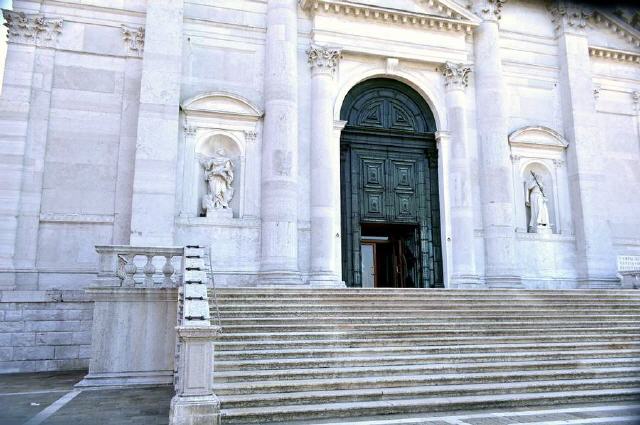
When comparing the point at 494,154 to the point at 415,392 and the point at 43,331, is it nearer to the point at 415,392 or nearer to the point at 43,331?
the point at 415,392

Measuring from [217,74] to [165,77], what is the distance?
6.19 ft

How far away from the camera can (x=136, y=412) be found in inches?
342

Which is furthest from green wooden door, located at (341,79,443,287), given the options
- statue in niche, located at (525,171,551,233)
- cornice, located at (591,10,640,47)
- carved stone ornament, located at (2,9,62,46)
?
carved stone ornament, located at (2,9,62,46)

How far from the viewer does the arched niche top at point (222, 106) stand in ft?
57.3

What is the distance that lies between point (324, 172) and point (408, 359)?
883 centimetres

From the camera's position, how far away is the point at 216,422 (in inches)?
301

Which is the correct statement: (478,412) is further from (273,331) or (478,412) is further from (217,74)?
(217,74)

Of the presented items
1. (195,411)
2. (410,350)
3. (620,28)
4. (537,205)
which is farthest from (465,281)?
(620,28)

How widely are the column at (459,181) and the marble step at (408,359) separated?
716 cm

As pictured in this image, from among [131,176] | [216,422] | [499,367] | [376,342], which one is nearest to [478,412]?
[499,367]

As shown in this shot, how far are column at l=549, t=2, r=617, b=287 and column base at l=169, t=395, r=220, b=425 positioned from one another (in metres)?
16.4

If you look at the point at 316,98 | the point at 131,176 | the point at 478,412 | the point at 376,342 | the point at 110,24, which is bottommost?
the point at 478,412

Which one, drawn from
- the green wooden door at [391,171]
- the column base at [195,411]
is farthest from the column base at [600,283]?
the column base at [195,411]

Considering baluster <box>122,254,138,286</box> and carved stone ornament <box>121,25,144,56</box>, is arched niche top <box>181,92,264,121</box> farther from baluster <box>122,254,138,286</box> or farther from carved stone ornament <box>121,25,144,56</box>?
baluster <box>122,254,138,286</box>
